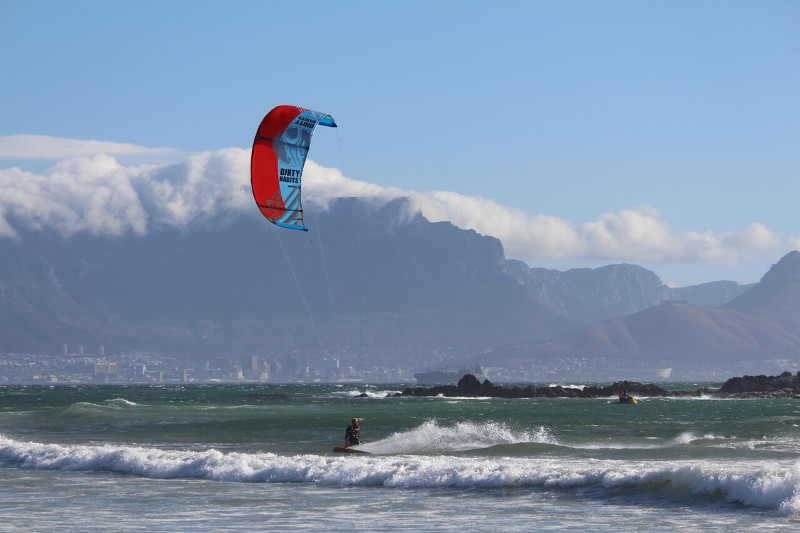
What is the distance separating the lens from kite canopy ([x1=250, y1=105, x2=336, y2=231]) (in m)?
35.5

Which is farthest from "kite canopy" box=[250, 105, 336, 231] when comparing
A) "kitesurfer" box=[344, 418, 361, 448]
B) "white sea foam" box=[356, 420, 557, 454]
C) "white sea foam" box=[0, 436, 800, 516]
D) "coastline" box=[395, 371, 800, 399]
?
"coastline" box=[395, 371, 800, 399]

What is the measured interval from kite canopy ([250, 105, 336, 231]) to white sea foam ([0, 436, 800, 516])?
7.08m

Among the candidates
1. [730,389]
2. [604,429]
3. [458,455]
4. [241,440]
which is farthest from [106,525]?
[730,389]

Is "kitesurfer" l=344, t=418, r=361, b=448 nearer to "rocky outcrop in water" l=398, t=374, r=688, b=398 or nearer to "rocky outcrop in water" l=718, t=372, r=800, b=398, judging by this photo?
"rocky outcrop in water" l=398, t=374, r=688, b=398

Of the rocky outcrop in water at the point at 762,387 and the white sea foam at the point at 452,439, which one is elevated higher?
the rocky outcrop in water at the point at 762,387

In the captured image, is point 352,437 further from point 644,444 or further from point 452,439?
point 644,444

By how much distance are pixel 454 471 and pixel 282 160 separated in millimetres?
10614

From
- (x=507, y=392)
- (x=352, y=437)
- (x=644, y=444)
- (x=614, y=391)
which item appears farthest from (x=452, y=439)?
(x=614, y=391)

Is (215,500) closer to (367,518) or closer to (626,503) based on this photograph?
(367,518)

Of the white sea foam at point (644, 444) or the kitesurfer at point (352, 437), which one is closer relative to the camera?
the kitesurfer at point (352, 437)

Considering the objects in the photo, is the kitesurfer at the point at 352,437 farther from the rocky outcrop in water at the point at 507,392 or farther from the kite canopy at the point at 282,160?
the rocky outcrop in water at the point at 507,392

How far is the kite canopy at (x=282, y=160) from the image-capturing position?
35.5 meters

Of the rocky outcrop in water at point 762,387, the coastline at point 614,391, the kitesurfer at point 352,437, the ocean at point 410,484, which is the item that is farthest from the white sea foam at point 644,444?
the rocky outcrop in water at point 762,387

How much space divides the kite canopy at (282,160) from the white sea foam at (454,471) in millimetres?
7082
